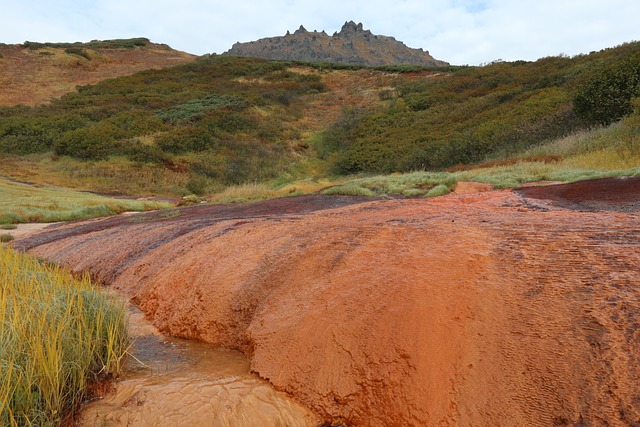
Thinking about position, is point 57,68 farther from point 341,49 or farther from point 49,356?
point 341,49

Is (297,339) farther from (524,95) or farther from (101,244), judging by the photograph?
(524,95)

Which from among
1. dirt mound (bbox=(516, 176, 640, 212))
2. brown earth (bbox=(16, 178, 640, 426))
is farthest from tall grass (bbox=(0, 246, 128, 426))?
dirt mound (bbox=(516, 176, 640, 212))

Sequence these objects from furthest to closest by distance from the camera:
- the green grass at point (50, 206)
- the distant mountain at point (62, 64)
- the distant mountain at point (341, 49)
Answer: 1. the distant mountain at point (341, 49)
2. the distant mountain at point (62, 64)
3. the green grass at point (50, 206)

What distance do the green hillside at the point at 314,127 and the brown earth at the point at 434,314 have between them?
9.86 m

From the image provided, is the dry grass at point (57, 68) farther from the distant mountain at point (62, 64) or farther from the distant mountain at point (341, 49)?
the distant mountain at point (341, 49)

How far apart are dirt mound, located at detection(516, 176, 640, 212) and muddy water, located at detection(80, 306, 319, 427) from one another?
4878mm

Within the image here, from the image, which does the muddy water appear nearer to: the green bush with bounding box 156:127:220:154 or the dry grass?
the green bush with bounding box 156:127:220:154

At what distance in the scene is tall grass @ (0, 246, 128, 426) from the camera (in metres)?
2.23

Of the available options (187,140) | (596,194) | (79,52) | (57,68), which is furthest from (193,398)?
(79,52)

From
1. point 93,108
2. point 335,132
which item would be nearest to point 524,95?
point 335,132

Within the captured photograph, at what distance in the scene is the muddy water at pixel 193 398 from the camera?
2.55m

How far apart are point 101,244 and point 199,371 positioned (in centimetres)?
511

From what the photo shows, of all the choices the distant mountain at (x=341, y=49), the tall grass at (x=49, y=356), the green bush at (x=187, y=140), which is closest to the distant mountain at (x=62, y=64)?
the green bush at (x=187, y=140)

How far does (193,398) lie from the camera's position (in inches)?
107
